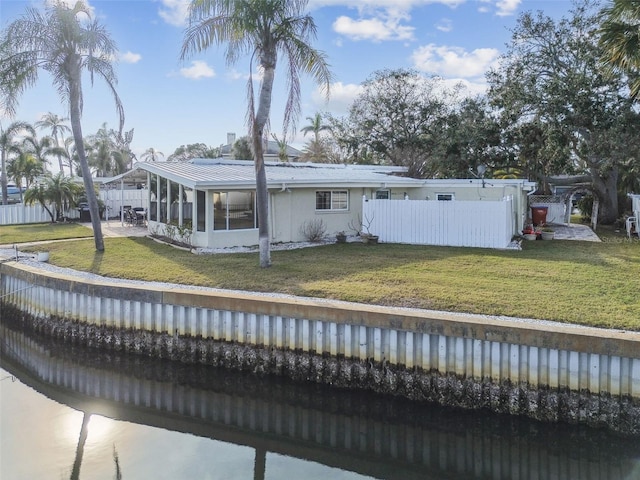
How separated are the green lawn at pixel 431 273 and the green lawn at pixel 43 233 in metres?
2.62

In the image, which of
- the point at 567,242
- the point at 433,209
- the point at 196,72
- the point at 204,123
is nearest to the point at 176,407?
the point at 196,72

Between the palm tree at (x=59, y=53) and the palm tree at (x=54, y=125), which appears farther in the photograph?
the palm tree at (x=54, y=125)

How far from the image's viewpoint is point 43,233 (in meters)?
20.5

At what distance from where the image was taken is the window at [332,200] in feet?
59.4

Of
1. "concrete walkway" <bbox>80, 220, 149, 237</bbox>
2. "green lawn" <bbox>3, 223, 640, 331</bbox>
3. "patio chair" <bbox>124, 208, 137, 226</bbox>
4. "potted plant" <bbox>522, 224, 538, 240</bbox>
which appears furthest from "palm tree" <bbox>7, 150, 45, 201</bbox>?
"potted plant" <bbox>522, 224, 538, 240</bbox>

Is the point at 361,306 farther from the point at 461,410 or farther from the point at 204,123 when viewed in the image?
the point at 204,123

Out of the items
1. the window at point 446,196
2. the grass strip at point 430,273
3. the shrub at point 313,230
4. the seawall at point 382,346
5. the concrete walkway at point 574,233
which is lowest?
the seawall at point 382,346

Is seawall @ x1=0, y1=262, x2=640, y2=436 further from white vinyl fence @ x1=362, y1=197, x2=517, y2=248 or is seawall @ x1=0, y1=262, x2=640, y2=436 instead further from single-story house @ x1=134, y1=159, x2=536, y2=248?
white vinyl fence @ x1=362, y1=197, x2=517, y2=248

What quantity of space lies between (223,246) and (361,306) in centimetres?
855

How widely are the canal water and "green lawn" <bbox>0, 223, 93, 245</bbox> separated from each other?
1093 cm

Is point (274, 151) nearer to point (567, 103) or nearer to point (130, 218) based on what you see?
point (130, 218)

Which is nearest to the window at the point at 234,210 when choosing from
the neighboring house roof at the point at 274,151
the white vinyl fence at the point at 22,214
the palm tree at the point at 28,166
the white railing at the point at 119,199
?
the white railing at the point at 119,199

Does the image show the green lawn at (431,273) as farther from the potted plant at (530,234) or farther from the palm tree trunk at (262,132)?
the potted plant at (530,234)

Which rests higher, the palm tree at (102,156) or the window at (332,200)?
the palm tree at (102,156)
